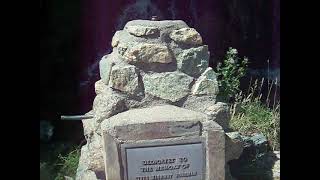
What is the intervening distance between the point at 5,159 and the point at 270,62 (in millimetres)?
1548

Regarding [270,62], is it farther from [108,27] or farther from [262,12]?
[108,27]

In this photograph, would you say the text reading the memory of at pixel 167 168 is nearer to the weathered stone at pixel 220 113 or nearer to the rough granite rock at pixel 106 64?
the weathered stone at pixel 220 113

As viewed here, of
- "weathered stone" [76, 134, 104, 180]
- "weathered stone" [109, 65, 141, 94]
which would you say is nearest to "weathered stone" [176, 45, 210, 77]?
"weathered stone" [109, 65, 141, 94]

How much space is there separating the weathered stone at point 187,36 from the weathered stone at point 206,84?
6.8 inches

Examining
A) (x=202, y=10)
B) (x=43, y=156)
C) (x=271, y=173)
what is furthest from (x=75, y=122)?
(x=271, y=173)

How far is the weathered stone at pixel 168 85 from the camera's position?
139 inches

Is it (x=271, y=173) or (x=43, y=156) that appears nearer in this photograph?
(x=43, y=156)

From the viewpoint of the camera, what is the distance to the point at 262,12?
3.62 m

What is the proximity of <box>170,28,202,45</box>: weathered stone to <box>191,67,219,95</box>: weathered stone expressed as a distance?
0.17m

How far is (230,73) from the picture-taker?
3.62 meters

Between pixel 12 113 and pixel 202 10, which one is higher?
pixel 202 10

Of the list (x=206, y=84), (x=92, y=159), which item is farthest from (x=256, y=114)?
(x=92, y=159)

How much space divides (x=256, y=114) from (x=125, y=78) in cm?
78

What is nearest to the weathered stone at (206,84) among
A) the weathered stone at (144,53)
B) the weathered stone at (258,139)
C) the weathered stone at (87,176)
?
A: the weathered stone at (144,53)
